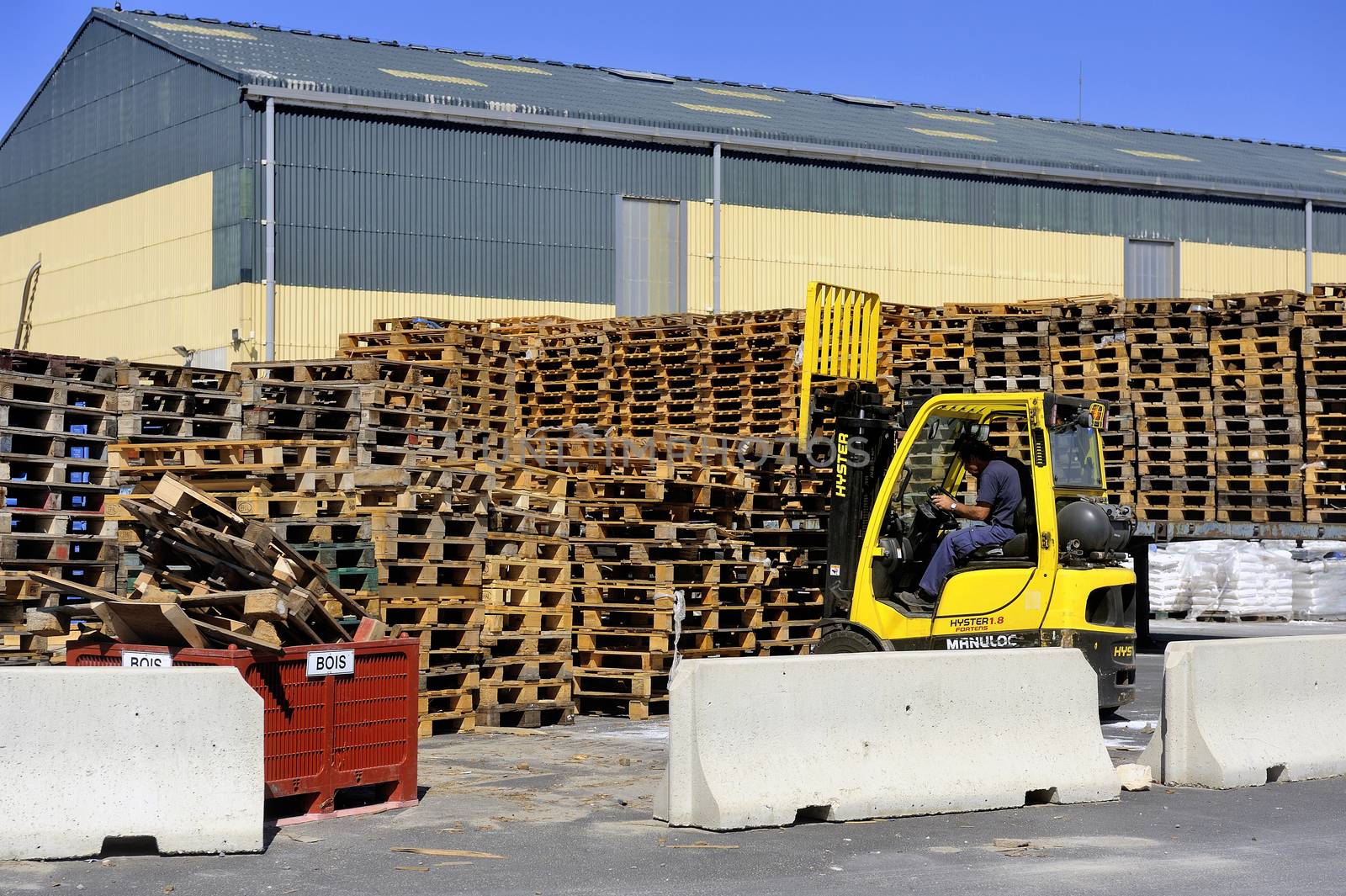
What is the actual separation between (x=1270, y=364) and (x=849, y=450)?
8003 millimetres

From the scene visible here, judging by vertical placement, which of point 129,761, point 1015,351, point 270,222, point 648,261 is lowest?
point 129,761

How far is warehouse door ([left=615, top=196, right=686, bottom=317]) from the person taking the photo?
101 ft

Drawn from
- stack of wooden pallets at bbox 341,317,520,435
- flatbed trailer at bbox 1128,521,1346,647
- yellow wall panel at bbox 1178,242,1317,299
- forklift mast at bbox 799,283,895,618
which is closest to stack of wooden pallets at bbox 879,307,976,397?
flatbed trailer at bbox 1128,521,1346,647

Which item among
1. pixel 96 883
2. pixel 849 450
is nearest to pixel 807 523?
pixel 849 450

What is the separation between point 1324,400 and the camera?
18000 mm

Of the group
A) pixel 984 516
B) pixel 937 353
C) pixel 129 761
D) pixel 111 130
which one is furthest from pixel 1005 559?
pixel 111 130

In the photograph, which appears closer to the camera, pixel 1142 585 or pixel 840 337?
pixel 840 337

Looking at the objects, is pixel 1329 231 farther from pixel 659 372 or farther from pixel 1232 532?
pixel 1232 532

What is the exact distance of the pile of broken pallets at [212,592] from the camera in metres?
8.68

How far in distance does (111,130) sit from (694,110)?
11.1m

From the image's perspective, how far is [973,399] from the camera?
1180 cm

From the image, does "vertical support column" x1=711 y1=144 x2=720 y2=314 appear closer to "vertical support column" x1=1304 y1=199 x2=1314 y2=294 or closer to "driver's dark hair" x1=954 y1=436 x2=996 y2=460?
"vertical support column" x1=1304 y1=199 x2=1314 y2=294

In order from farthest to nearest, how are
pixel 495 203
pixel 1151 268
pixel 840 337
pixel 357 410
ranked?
1. pixel 1151 268
2. pixel 495 203
3. pixel 357 410
4. pixel 840 337

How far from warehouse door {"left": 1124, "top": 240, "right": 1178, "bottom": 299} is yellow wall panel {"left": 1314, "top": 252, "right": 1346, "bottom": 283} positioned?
4.07 m
